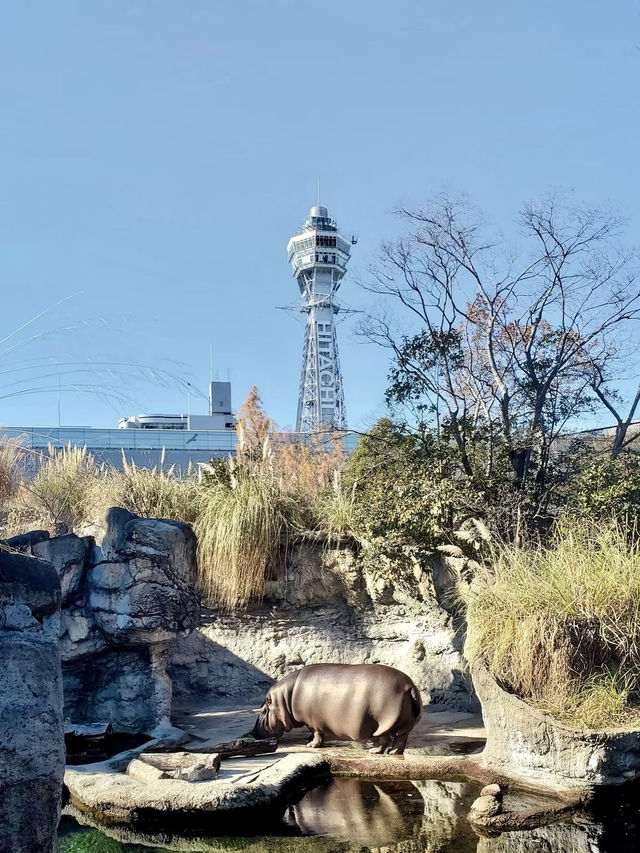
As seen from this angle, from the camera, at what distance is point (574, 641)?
235 inches

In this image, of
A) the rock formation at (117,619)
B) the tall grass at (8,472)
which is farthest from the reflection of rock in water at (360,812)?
the tall grass at (8,472)

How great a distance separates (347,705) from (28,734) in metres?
4.60

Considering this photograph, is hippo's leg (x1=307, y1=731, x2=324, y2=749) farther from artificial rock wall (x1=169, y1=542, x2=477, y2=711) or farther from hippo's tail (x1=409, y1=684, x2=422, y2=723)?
artificial rock wall (x1=169, y1=542, x2=477, y2=711)

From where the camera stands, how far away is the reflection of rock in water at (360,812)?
5023mm

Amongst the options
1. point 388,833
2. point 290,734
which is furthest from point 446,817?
point 290,734

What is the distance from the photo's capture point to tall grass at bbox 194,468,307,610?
8.75 m

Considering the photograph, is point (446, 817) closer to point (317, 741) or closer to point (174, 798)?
point (174, 798)

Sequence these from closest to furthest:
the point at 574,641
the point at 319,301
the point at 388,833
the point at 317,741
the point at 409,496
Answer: the point at 388,833, the point at 574,641, the point at 317,741, the point at 409,496, the point at 319,301

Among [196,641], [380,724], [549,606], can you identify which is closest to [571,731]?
[549,606]

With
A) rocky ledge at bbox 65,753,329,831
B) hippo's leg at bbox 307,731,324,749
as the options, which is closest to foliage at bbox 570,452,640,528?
hippo's leg at bbox 307,731,324,749

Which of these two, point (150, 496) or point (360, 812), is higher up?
point (150, 496)

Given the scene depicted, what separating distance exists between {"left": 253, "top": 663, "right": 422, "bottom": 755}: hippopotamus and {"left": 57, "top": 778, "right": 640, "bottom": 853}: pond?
0.96m

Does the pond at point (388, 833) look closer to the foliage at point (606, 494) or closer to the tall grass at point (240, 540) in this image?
the foliage at point (606, 494)

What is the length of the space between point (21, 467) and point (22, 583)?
828 centimetres
